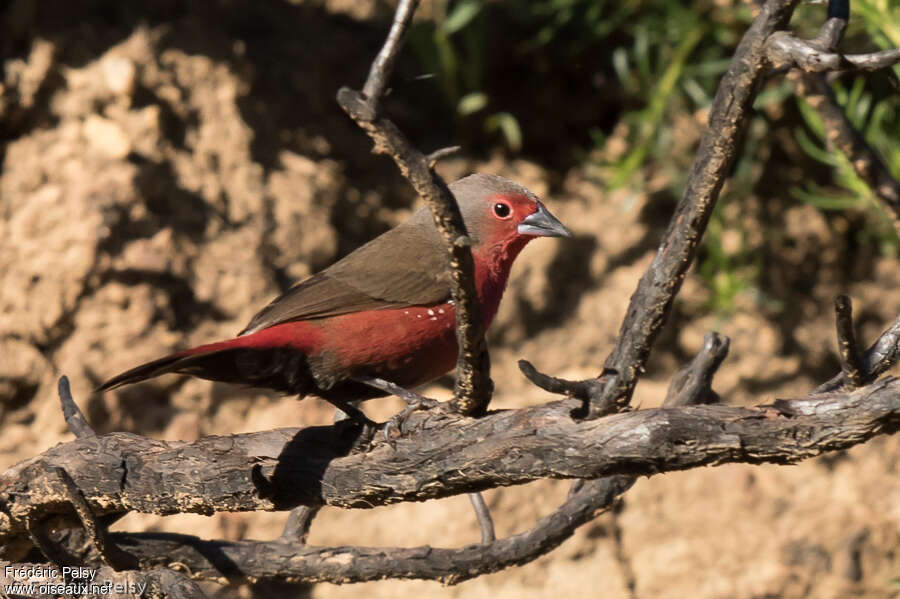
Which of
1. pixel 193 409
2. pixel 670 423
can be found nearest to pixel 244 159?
pixel 193 409

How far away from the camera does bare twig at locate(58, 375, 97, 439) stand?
3.07 meters

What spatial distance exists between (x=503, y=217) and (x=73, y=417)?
1545 millimetres

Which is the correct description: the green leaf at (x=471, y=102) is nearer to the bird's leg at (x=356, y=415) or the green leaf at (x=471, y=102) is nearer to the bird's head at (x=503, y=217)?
the bird's head at (x=503, y=217)

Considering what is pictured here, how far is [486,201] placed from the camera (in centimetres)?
355

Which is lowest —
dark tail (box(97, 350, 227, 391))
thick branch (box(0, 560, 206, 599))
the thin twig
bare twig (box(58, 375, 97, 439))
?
thick branch (box(0, 560, 206, 599))

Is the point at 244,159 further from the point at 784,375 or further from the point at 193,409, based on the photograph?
the point at 784,375

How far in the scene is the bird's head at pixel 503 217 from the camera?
3.48 meters

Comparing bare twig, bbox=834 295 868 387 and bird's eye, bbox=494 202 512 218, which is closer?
bare twig, bbox=834 295 868 387

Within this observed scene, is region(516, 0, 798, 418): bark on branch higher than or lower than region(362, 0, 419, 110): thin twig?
lower

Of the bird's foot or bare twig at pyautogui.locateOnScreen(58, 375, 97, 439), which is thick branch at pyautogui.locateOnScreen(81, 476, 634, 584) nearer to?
bare twig at pyautogui.locateOnScreen(58, 375, 97, 439)

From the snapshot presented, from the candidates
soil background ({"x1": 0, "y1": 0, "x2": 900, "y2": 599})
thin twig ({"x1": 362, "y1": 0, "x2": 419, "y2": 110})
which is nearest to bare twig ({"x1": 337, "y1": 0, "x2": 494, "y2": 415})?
thin twig ({"x1": 362, "y1": 0, "x2": 419, "y2": 110})

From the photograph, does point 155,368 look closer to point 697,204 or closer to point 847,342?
point 697,204

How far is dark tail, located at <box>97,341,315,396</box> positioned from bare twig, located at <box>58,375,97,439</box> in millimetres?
119

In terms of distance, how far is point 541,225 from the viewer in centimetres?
354
